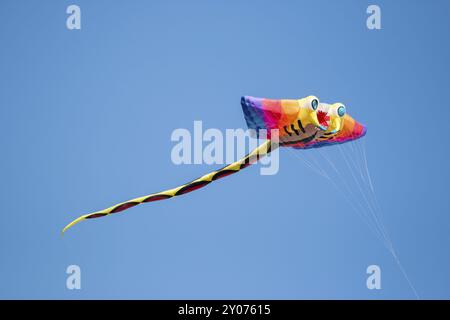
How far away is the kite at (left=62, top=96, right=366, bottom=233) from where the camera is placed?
1512cm

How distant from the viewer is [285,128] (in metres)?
15.6

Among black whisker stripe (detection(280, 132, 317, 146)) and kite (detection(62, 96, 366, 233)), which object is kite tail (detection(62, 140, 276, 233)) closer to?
kite (detection(62, 96, 366, 233))

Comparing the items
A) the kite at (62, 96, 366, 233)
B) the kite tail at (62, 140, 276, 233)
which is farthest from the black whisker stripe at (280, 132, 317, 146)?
the kite tail at (62, 140, 276, 233)

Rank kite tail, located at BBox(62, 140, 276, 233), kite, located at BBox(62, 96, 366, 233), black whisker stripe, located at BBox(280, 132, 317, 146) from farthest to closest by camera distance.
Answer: kite tail, located at BBox(62, 140, 276, 233), black whisker stripe, located at BBox(280, 132, 317, 146), kite, located at BBox(62, 96, 366, 233)

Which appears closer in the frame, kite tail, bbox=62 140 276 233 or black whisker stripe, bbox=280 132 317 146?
black whisker stripe, bbox=280 132 317 146

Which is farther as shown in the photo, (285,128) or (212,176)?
(212,176)

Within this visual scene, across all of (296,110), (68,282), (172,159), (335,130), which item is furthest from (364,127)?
(68,282)

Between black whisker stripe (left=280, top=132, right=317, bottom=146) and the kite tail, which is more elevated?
black whisker stripe (left=280, top=132, right=317, bottom=146)

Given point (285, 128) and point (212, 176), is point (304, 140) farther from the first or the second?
point (212, 176)

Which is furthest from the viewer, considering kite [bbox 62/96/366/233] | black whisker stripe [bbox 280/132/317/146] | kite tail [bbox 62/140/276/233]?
kite tail [bbox 62/140/276/233]

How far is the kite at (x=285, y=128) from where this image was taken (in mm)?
15125

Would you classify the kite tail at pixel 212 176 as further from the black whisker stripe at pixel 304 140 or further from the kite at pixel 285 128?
the black whisker stripe at pixel 304 140

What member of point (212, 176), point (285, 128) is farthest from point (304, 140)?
point (212, 176)

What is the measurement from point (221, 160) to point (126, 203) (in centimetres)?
258
